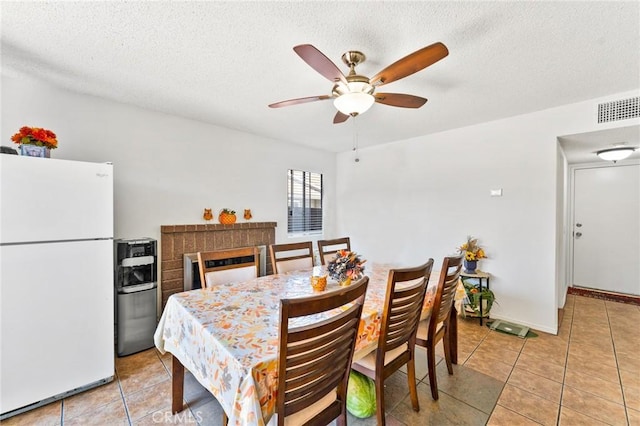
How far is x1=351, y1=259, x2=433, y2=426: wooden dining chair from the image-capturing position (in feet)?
4.84

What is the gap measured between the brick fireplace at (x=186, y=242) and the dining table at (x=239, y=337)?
4.66 ft

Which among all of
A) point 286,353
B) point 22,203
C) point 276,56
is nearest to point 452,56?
point 276,56

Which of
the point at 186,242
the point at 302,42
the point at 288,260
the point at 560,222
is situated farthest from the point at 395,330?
the point at 560,222

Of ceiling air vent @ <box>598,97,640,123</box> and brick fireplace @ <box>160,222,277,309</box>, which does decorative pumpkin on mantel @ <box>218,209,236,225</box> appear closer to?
brick fireplace @ <box>160,222,277,309</box>

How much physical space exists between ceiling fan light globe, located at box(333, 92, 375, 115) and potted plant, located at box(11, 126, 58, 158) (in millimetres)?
2110

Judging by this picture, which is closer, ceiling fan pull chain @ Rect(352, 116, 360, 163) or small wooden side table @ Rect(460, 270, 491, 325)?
small wooden side table @ Rect(460, 270, 491, 325)

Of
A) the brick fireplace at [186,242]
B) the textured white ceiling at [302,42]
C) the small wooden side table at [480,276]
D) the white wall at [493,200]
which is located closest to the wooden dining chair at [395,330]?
the textured white ceiling at [302,42]

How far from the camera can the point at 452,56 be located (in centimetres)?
192

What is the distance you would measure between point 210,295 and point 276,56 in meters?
1.71

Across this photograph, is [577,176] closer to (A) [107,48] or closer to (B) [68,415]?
(A) [107,48]

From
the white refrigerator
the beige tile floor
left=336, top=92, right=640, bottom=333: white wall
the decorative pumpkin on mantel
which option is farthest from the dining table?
left=336, top=92, right=640, bottom=333: white wall

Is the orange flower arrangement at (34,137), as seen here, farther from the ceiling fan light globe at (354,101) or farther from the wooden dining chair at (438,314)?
the wooden dining chair at (438,314)

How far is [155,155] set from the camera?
3.00m

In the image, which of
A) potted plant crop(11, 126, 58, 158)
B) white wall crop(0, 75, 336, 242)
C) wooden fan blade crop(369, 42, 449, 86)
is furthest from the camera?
white wall crop(0, 75, 336, 242)
